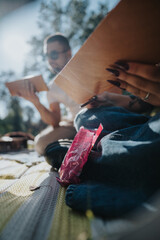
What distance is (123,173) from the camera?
34 centimetres

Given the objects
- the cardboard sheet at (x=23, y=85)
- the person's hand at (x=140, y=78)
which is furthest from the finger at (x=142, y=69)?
the cardboard sheet at (x=23, y=85)

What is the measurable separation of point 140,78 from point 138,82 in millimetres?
13

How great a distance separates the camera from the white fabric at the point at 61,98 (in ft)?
3.96

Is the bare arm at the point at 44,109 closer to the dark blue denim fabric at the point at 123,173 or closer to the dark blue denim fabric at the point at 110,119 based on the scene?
the dark blue denim fabric at the point at 110,119

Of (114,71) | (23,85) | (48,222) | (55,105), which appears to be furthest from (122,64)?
(55,105)

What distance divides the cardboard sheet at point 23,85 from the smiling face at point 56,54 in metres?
0.40

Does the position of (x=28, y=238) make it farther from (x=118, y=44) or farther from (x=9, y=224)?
(x=118, y=44)

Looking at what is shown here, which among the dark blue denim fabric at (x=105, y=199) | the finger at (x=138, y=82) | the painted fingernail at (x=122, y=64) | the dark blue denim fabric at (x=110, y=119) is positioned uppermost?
the painted fingernail at (x=122, y=64)

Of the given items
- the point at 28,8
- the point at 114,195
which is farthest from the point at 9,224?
the point at 28,8

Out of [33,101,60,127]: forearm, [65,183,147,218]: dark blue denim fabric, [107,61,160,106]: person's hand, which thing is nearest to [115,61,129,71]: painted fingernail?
[107,61,160,106]: person's hand

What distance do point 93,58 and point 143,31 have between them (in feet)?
0.45

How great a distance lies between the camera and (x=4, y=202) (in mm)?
402

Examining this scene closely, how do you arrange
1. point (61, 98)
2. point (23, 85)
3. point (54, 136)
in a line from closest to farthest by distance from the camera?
point (23, 85) → point (54, 136) → point (61, 98)

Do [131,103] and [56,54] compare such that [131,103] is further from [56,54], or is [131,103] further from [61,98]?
[56,54]
